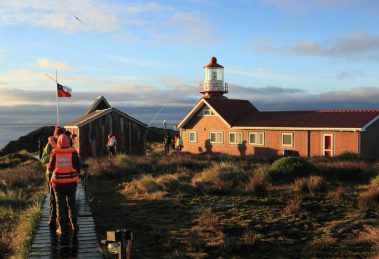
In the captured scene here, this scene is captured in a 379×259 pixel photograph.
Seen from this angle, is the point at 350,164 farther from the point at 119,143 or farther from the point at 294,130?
the point at 119,143

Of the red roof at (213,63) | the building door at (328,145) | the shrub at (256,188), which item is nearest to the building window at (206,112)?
the red roof at (213,63)

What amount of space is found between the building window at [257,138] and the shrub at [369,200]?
19178 millimetres

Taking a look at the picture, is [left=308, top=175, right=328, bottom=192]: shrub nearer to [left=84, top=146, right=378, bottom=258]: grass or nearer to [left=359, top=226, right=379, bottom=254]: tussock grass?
[left=84, top=146, right=378, bottom=258]: grass

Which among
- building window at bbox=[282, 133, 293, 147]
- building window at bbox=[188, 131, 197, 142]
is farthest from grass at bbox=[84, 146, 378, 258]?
building window at bbox=[188, 131, 197, 142]

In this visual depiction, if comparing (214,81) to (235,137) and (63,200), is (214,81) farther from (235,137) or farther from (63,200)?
(63,200)

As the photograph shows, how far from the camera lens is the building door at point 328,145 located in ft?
88.0

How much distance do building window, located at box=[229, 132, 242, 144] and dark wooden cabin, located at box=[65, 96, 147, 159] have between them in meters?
7.28

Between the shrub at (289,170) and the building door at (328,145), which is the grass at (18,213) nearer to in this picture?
the shrub at (289,170)

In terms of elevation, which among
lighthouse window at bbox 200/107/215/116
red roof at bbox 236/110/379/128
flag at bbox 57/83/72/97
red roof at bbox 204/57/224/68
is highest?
red roof at bbox 204/57/224/68

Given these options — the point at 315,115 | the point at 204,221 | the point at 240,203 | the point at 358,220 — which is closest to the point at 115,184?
the point at 240,203

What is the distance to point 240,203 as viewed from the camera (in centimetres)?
1167

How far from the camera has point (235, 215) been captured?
10438 mm

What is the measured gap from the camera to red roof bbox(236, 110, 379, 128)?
2648 cm

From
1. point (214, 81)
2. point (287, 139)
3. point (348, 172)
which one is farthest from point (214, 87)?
point (348, 172)
